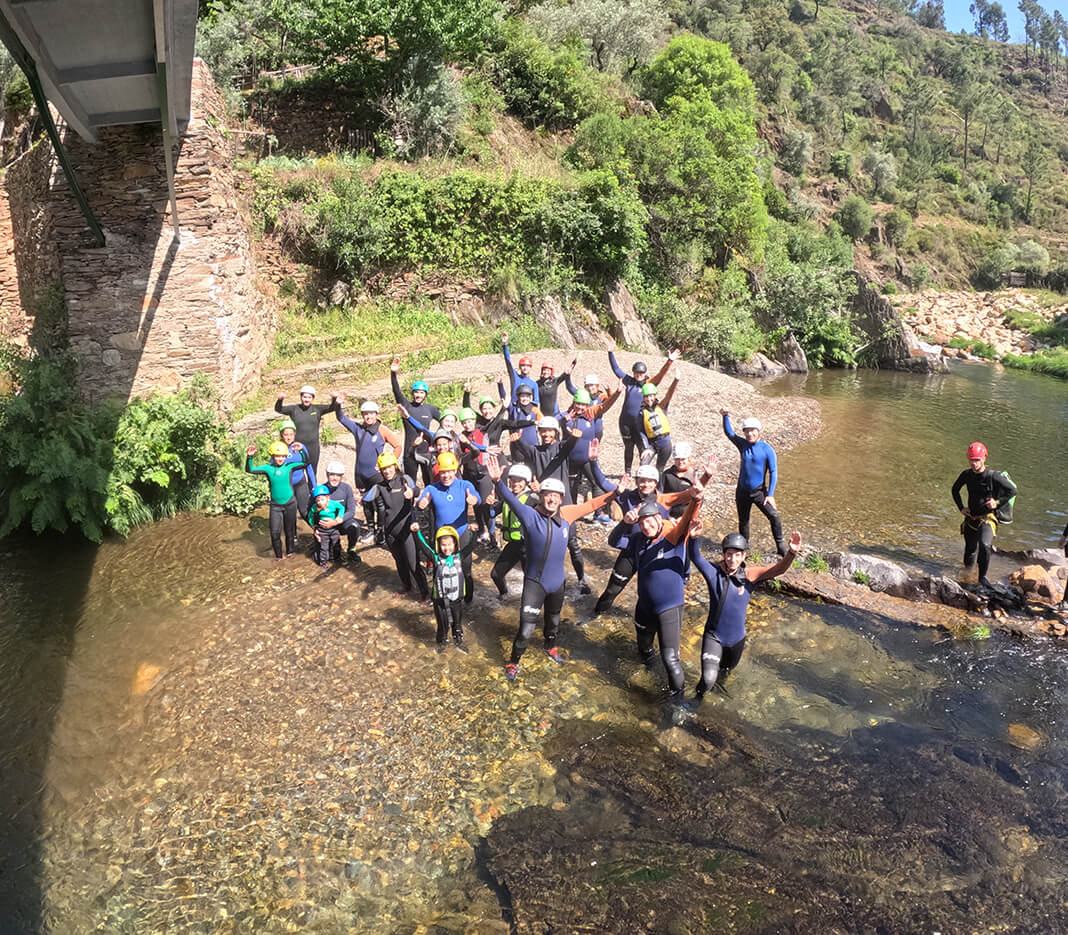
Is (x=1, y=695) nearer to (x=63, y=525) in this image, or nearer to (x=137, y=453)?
(x=63, y=525)

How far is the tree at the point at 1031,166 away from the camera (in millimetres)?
75375

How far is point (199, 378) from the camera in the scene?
12.4 meters

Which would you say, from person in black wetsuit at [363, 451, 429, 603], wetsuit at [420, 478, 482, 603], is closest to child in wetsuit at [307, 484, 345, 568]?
person in black wetsuit at [363, 451, 429, 603]

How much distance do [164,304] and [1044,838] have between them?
1376 cm

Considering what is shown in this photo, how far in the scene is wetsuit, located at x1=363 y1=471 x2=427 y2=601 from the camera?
8234 millimetres

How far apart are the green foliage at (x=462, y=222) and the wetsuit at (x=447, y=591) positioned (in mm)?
14334

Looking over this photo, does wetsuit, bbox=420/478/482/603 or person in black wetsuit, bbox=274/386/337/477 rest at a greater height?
person in black wetsuit, bbox=274/386/337/477

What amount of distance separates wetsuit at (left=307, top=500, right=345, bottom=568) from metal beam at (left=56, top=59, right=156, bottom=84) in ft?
20.2

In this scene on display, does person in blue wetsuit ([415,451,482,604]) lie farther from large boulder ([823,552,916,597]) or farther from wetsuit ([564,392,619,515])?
large boulder ([823,552,916,597])

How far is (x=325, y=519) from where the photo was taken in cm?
923

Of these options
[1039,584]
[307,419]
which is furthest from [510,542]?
[1039,584]

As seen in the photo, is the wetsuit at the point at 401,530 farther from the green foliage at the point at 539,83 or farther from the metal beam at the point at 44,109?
the green foliage at the point at 539,83

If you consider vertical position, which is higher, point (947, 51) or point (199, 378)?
point (947, 51)

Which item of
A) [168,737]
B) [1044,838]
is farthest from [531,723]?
[1044,838]
